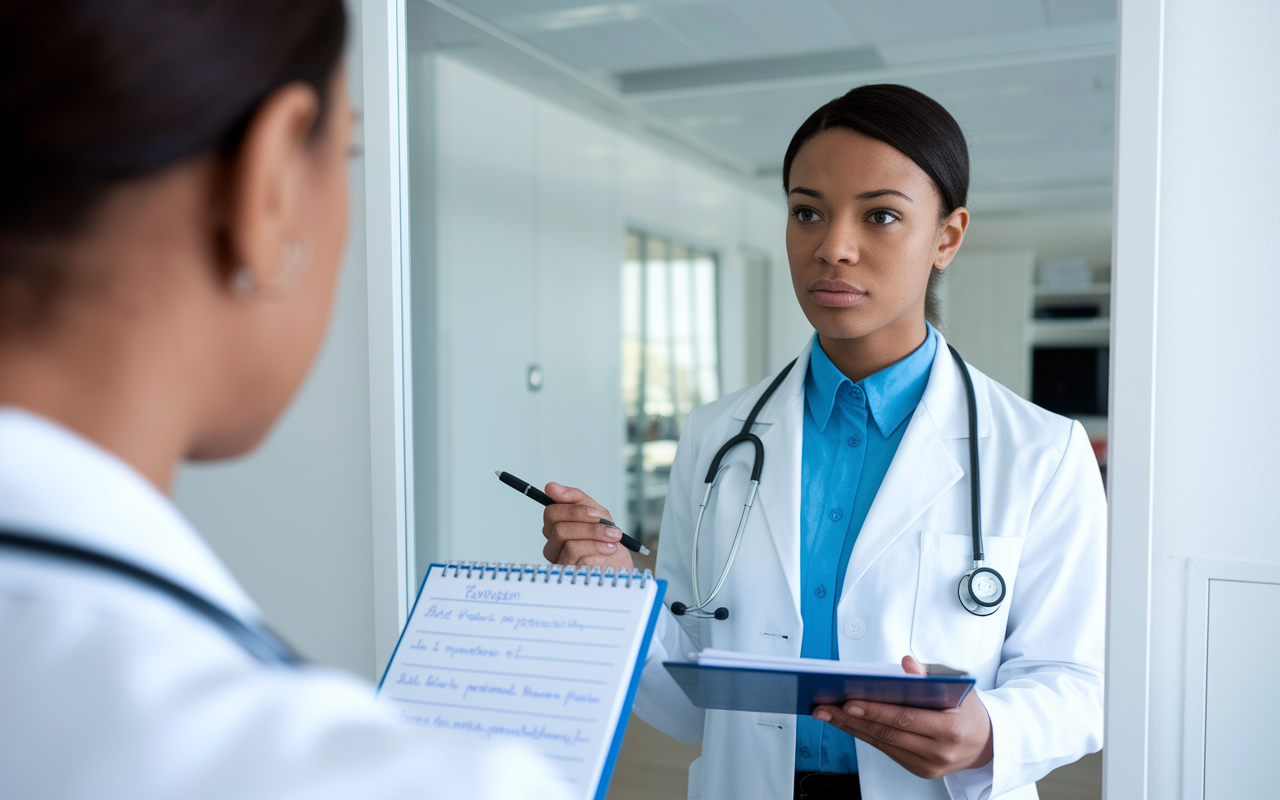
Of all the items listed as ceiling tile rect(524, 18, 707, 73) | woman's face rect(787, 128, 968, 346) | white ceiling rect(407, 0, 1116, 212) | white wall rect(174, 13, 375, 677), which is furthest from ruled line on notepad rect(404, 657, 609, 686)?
ceiling tile rect(524, 18, 707, 73)

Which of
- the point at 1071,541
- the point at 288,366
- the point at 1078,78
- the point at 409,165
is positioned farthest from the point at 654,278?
the point at 288,366

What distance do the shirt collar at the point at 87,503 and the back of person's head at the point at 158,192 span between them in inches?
1.0

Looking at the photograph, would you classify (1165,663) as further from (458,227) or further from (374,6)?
(458,227)

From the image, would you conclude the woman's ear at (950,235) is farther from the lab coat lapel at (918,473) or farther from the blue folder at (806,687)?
the blue folder at (806,687)

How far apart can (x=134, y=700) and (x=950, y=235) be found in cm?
127

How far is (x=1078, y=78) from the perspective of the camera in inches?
103

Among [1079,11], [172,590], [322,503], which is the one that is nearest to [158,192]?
[172,590]

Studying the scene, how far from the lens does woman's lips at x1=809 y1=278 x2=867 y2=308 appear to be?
127 centimetres

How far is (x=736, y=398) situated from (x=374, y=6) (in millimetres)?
940

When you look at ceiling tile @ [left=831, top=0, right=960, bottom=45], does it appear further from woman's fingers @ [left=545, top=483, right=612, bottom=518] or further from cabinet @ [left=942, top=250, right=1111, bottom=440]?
woman's fingers @ [left=545, top=483, right=612, bottom=518]

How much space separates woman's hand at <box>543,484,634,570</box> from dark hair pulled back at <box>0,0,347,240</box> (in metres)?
0.86

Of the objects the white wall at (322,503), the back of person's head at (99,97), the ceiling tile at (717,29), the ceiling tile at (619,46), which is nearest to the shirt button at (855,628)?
the white wall at (322,503)

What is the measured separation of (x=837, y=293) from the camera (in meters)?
1.28

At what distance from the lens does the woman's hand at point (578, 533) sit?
3.92 feet
